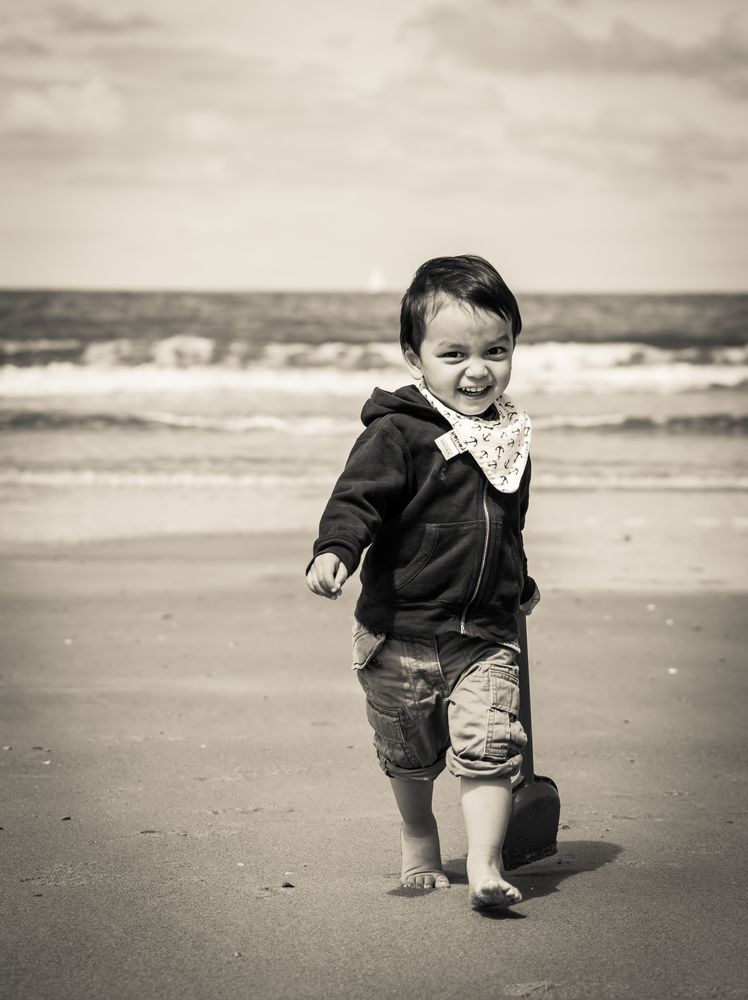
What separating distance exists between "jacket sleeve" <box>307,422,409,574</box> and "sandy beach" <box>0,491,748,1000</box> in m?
0.75

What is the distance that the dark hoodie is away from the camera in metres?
2.68

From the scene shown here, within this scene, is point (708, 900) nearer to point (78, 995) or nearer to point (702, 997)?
point (702, 997)

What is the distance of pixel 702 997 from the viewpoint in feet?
7.36

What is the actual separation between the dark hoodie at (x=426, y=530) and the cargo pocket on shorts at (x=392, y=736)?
7.0 inches

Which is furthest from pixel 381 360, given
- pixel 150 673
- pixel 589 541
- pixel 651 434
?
pixel 150 673

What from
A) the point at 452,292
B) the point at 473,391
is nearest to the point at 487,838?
the point at 473,391

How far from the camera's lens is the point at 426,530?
2699mm

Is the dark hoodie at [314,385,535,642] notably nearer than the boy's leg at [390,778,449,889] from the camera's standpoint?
Yes

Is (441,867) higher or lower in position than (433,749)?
lower

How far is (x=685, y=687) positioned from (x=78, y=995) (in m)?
2.94

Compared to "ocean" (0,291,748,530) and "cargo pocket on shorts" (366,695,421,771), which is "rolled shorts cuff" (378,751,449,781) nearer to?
"cargo pocket on shorts" (366,695,421,771)

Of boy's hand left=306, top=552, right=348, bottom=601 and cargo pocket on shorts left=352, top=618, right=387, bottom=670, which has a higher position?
boy's hand left=306, top=552, right=348, bottom=601

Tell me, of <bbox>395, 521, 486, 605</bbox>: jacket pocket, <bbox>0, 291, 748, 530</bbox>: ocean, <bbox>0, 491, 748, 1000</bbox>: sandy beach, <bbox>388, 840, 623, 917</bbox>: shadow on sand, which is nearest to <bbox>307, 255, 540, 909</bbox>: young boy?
<bbox>395, 521, 486, 605</bbox>: jacket pocket

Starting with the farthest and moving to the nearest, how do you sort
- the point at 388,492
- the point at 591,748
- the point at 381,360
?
the point at 381,360
the point at 591,748
the point at 388,492
